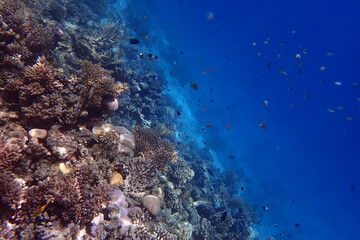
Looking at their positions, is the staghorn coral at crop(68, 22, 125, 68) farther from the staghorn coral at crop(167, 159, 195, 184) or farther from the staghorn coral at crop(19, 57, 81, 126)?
the staghorn coral at crop(167, 159, 195, 184)

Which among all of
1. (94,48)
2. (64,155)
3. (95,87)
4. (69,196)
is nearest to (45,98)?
(95,87)

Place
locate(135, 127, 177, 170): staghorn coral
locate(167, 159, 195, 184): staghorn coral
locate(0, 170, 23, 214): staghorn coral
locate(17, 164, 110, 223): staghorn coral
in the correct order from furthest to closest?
locate(167, 159, 195, 184): staghorn coral < locate(135, 127, 177, 170): staghorn coral < locate(17, 164, 110, 223): staghorn coral < locate(0, 170, 23, 214): staghorn coral

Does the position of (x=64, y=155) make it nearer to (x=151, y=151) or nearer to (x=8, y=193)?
(x=8, y=193)

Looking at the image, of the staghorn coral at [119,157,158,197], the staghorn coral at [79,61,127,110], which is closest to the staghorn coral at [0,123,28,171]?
the staghorn coral at [79,61,127,110]

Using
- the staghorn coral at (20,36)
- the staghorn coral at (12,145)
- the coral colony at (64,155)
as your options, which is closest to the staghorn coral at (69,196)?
the coral colony at (64,155)

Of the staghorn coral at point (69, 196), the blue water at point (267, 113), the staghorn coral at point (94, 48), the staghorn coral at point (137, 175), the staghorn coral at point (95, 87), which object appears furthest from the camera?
the blue water at point (267, 113)

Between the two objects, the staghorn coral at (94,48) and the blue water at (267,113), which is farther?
the blue water at (267,113)

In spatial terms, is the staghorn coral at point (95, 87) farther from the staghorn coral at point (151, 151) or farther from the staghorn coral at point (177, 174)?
the staghorn coral at point (177, 174)

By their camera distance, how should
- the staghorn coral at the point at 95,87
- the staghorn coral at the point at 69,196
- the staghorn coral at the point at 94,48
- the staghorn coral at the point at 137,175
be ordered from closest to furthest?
the staghorn coral at the point at 69,196, the staghorn coral at the point at 95,87, the staghorn coral at the point at 137,175, the staghorn coral at the point at 94,48

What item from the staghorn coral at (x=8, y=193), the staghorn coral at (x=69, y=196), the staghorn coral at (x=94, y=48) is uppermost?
the staghorn coral at (x=94, y=48)

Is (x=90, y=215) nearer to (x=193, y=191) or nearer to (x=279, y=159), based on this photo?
(x=193, y=191)

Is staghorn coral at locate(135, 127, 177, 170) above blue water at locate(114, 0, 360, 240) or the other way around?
the other way around

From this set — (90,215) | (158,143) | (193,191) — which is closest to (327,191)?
(193,191)

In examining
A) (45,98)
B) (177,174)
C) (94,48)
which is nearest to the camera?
(45,98)
